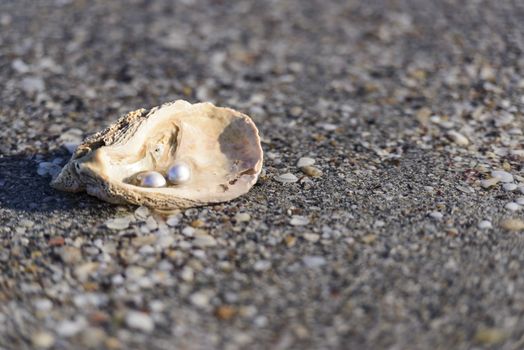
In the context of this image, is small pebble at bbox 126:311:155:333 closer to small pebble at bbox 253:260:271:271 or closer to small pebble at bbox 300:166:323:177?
small pebble at bbox 253:260:271:271

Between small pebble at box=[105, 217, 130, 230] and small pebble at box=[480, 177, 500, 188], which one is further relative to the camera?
small pebble at box=[480, 177, 500, 188]

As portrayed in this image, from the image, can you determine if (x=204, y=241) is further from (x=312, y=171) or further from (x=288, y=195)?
(x=312, y=171)

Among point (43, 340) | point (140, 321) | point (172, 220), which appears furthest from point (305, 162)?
point (43, 340)

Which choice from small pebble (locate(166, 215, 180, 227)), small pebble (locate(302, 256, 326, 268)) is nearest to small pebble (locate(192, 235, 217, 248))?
small pebble (locate(166, 215, 180, 227))

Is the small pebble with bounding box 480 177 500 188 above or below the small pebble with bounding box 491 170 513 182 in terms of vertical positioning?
above

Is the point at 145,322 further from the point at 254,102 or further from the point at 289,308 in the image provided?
the point at 254,102

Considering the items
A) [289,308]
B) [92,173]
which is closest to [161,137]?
[92,173]
